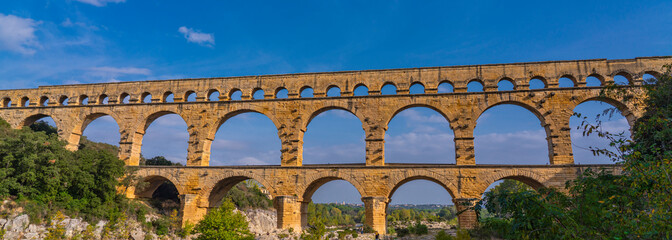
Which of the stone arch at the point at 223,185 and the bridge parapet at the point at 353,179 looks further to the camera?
the stone arch at the point at 223,185

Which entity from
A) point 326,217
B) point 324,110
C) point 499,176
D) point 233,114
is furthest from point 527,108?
point 326,217

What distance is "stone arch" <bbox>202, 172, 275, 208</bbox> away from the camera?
2039 centimetres

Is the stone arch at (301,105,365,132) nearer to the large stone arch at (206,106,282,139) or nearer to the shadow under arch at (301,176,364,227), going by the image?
the large stone arch at (206,106,282,139)

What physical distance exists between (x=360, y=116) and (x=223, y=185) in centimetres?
896

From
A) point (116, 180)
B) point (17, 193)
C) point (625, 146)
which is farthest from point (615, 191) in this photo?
point (17, 193)

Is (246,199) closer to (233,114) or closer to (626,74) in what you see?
(233,114)

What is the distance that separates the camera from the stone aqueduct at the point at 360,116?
748 inches

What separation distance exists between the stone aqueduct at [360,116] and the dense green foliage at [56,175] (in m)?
2.76

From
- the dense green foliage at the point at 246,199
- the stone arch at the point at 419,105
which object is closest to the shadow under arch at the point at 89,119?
the dense green foliage at the point at 246,199

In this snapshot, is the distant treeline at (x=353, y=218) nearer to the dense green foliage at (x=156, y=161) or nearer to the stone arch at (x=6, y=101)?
the dense green foliage at (x=156, y=161)

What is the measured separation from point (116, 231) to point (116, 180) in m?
2.57

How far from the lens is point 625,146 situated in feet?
19.0

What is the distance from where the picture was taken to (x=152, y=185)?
23.8m

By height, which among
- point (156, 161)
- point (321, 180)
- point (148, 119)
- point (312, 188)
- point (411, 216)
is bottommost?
point (411, 216)
